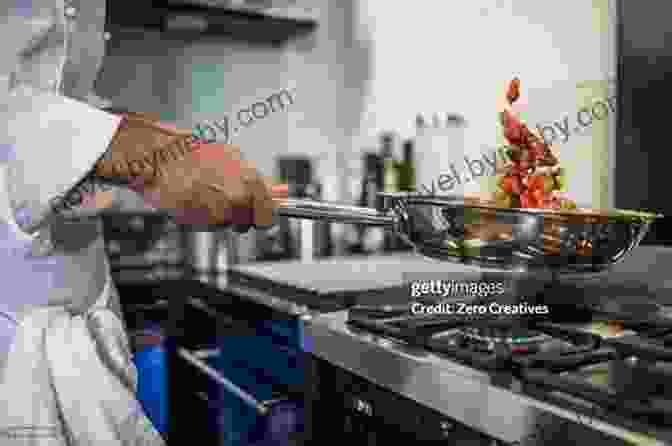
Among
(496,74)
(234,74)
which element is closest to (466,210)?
(496,74)

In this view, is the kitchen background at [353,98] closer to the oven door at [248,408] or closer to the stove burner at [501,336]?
the oven door at [248,408]

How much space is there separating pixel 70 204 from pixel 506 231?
48 centimetres

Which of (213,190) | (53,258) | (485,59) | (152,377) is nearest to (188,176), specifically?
(213,190)

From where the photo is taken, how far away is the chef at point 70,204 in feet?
2.17

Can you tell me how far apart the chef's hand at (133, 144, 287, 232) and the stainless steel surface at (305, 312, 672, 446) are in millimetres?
172

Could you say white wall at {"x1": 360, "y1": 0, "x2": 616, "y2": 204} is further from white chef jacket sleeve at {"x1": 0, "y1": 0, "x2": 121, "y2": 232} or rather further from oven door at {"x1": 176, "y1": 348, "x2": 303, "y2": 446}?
white chef jacket sleeve at {"x1": 0, "y1": 0, "x2": 121, "y2": 232}

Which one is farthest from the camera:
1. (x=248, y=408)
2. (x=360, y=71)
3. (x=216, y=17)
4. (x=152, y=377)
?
(x=360, y=71)

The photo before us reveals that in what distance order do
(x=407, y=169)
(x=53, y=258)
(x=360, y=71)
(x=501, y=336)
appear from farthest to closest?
(x=360, y=71), (x=407, y=169), (x=53, y=258), (x=501, y=336)

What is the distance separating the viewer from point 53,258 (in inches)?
32.3

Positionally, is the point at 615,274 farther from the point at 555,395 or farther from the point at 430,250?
the point at 555,395

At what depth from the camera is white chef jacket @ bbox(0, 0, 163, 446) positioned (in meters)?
0.66

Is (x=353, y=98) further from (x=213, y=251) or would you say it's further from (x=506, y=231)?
(x=506, y=231)

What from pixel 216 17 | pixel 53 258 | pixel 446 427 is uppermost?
pixel 216 17

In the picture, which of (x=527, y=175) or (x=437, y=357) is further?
(x=527, y=175)
